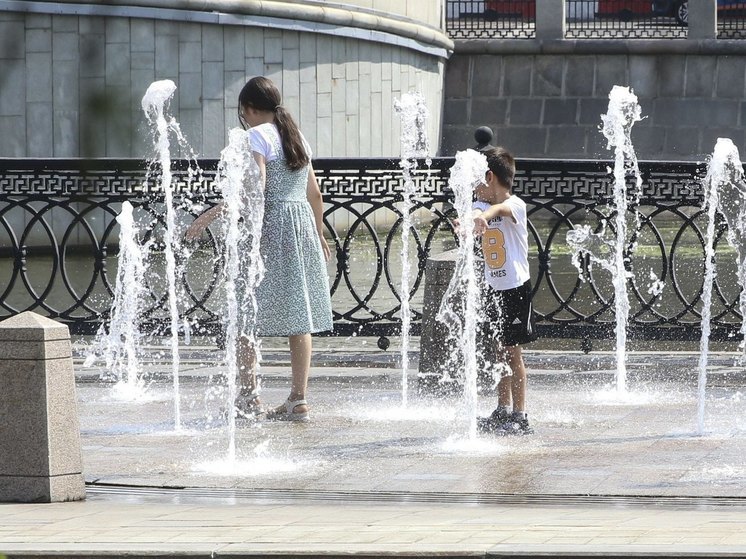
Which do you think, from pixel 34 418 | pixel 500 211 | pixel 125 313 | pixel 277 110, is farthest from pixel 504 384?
pixel 125 313

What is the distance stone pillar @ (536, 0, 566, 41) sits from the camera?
27.6 m

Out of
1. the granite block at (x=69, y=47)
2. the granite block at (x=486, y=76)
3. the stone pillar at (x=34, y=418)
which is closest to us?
the granite block at (x=69, y=47)

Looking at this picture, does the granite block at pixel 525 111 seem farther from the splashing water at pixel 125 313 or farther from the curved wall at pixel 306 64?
the splashing water at pixel 125 313

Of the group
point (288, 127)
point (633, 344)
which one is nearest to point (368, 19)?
point (633, 344)

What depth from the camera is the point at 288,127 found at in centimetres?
726

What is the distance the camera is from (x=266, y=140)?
723cm

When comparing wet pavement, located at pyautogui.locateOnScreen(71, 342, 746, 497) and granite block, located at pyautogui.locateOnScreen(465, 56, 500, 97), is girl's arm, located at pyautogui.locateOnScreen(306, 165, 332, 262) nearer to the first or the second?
wet pavement, located at pyautogui.locateOnScreen(71, 342, 746, 497)

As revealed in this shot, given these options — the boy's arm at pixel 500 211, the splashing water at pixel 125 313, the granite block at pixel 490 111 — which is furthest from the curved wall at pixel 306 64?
the boy's arm at pixel 500 211

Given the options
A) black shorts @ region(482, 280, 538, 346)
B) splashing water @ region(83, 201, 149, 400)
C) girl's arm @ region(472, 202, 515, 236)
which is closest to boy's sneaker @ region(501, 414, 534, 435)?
black shorts @ region(482, 280, 538, 346)

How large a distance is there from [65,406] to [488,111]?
23.1m

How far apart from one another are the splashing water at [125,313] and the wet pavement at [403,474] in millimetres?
269

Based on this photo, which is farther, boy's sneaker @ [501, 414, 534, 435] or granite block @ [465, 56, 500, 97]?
granite block @ [465, 56, 500, 97]

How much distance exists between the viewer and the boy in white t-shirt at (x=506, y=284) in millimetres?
6883

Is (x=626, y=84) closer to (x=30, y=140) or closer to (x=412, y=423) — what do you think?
(x=30, y=140)
